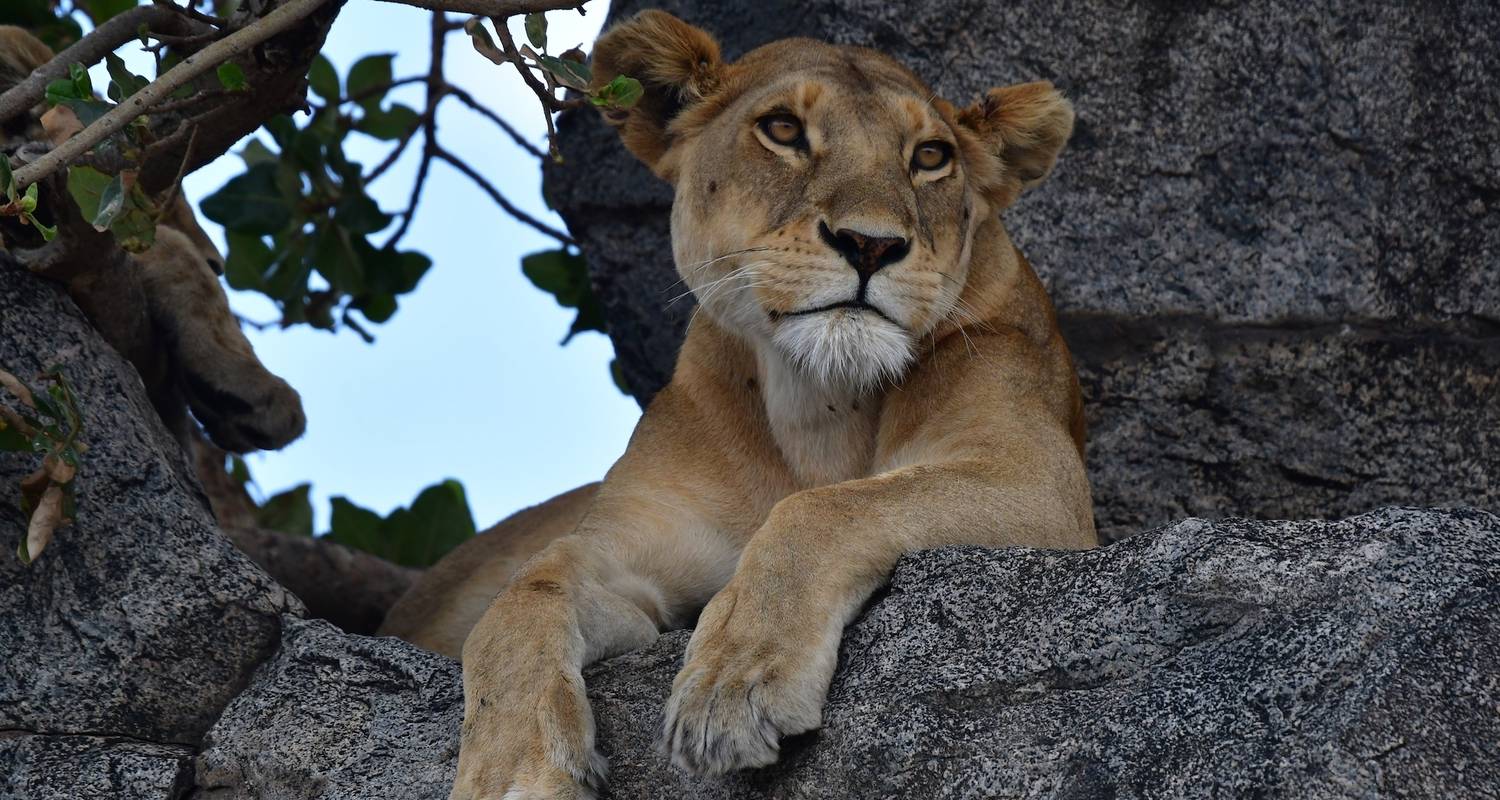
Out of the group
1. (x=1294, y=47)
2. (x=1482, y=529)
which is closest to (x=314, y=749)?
(x=1482, y=529)

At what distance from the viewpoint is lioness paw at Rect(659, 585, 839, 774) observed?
2.42 metres

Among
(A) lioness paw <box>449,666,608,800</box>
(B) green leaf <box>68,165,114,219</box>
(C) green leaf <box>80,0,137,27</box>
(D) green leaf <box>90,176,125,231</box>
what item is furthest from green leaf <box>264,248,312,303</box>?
(A) lioness paw <box>449,666,608,800</box>

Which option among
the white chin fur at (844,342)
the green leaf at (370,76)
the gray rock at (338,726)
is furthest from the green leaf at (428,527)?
the white chin fur at (844,342)

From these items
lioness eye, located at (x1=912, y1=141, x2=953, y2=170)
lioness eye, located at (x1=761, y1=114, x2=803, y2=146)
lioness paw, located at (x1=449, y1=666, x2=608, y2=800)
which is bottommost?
lioness paw, located at (x1=449, y1=666, x2=608, y2=800)

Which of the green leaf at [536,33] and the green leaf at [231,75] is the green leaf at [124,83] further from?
the green leaf at [536,33]

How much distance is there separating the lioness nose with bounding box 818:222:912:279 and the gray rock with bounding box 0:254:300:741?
126 cm

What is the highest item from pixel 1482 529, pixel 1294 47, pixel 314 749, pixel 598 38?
pixel 598 38

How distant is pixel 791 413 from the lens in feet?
11.6

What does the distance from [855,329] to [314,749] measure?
1193mm

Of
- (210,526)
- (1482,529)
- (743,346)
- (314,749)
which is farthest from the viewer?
(743,346)

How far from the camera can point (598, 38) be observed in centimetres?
375

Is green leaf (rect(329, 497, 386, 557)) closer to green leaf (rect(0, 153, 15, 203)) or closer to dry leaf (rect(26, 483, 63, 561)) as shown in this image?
dry leaf (rect(26, 483, 63, 561))

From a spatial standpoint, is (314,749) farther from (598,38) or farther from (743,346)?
(598,38)

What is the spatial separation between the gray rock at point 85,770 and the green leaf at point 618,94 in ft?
4.53
